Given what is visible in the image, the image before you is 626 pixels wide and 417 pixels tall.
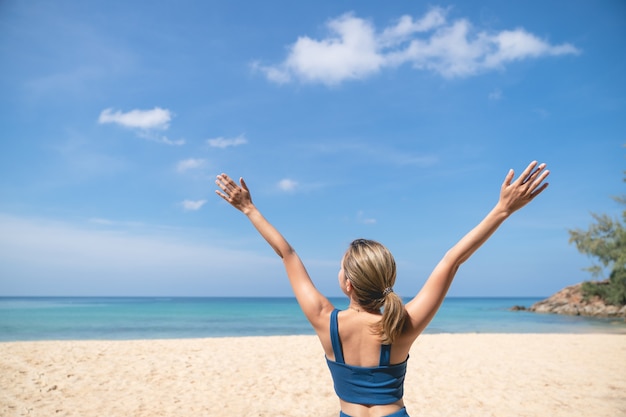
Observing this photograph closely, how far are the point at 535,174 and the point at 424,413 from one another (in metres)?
6.88

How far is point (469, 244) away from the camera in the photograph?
1976mm

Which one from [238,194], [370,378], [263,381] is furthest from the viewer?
[263,381]

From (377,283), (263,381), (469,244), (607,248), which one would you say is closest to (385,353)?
(377,283)

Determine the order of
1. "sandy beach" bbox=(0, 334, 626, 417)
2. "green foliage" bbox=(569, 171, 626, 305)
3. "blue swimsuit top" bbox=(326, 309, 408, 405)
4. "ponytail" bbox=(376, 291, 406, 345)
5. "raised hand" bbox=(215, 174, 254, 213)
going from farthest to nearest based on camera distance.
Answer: "green foliage" bbox=(569, 171, 626, 305) < "sandy beach" bbox=(0, 334, 626, 417) < "raised hand" bbox=(215, 174, 254, 213) < "blue swimsuit top" bbox=(326, 309, 408, 405) < "ponytail" bbox=(376, 291, 406, 345)

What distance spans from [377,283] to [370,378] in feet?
1.35

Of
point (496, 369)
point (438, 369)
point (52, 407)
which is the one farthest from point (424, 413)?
point (52, 407)

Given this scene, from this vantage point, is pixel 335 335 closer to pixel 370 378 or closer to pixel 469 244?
pixel 370 378

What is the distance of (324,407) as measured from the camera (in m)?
8.02

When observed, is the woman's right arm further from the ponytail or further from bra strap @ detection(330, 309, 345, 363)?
bra strap @ detection(330, 309, 345, 363)

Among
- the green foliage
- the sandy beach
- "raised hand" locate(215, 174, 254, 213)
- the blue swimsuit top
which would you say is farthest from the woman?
the green foliage

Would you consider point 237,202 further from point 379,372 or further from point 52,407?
point 52,407

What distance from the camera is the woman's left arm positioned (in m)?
1.98

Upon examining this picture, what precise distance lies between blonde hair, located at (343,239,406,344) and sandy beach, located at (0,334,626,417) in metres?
6.51

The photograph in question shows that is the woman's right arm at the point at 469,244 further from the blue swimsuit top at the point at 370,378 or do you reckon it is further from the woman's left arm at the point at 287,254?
the woman's left arm at the point at 287,254
